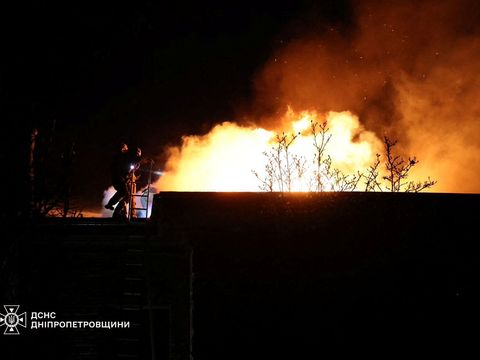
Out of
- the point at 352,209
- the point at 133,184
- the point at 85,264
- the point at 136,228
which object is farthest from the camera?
the point at 133,184

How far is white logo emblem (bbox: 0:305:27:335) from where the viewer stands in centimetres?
489

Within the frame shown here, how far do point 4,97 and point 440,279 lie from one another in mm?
6199

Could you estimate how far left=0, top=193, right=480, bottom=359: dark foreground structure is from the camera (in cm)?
480

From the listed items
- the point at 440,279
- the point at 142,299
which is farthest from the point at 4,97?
the point at 440,279

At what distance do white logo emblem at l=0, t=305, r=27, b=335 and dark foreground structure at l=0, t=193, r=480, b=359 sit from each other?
3.2 inches

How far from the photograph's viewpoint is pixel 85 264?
517cm

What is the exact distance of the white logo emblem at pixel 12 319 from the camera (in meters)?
4.89

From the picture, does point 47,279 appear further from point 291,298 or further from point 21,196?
point 291,298

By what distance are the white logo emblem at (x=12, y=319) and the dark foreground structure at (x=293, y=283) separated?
3.2 inches

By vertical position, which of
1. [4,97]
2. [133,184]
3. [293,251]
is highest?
[4,97]

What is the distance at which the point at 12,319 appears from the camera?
4926 millimetres

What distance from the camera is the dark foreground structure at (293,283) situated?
480 cm

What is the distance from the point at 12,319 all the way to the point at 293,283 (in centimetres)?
365

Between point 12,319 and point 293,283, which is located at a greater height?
point 293,283
